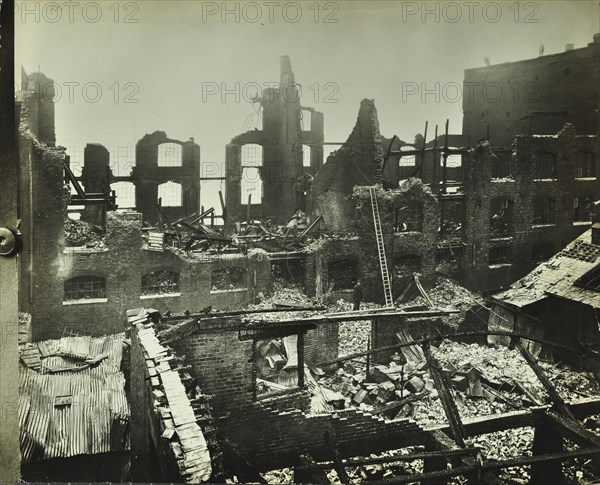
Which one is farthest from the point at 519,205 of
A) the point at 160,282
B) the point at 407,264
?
the point at 160,282

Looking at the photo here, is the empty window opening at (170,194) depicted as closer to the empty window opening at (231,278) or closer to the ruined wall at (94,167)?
the ruined wall at (94,167)

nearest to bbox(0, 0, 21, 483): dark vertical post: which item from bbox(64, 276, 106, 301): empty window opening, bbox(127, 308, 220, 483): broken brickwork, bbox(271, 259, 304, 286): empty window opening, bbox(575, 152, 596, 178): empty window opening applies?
bbox(127, 308, 220, 483): broken brickwork

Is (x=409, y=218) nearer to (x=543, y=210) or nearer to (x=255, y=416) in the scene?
(x=543, y=210)

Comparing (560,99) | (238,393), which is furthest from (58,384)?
(560,99)

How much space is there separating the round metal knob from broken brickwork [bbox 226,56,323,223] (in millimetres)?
19682

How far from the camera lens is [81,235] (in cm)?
1733

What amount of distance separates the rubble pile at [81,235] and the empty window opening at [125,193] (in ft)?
25.1

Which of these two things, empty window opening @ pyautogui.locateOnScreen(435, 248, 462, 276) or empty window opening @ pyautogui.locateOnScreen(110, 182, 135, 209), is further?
empty window opening @ pyautogui.locateOnScreen(110, 182, 135, 209)

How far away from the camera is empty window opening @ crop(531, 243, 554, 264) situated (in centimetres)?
1745

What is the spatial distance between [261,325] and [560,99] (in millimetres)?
12531

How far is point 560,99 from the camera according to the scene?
608 inches

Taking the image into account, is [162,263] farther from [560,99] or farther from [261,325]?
[560,99]

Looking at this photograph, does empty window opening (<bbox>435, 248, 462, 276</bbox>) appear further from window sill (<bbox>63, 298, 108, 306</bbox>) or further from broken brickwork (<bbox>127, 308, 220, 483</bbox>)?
broken brickwork (<bbox>127, 308, 220, 483</bbox>)

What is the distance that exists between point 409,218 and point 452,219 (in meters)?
3.98
